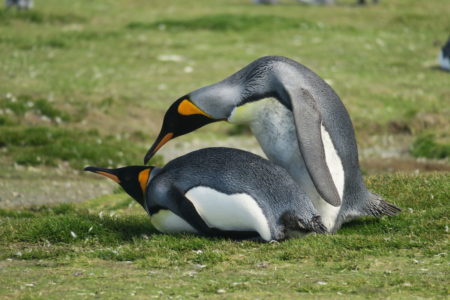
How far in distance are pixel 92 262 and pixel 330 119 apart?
2303 mm

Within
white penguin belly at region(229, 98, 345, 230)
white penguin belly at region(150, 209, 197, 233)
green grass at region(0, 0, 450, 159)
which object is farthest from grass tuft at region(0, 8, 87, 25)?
white penguin belly at region(229, 98, 345, 230)

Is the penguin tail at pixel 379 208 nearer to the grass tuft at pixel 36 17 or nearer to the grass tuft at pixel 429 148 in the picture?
the grass tuft at pixel 429 148

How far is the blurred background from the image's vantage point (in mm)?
9875

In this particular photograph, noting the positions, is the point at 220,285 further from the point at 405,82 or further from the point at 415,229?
the point at 405,82

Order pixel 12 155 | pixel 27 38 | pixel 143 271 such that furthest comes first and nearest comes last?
1. pixel 27 38
2. pixel 12 155
3. pixel 143 271

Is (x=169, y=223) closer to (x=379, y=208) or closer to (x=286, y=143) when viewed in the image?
(x=286, y=143)

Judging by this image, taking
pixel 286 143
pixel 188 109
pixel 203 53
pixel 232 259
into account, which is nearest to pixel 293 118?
pixel 286 143

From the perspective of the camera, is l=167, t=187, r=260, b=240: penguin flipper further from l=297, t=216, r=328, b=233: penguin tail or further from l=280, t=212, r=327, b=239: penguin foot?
l=297, t=216, r=328, b=233: penguin tail

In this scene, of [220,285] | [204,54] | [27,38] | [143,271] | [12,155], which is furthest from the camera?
[27,38]

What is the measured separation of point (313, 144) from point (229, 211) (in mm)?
863

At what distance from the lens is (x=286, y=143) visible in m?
4.81

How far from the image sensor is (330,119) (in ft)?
15.9

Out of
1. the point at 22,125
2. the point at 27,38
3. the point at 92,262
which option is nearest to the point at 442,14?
the point at 27,38

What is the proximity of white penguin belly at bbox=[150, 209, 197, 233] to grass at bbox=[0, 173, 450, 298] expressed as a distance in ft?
0.32
